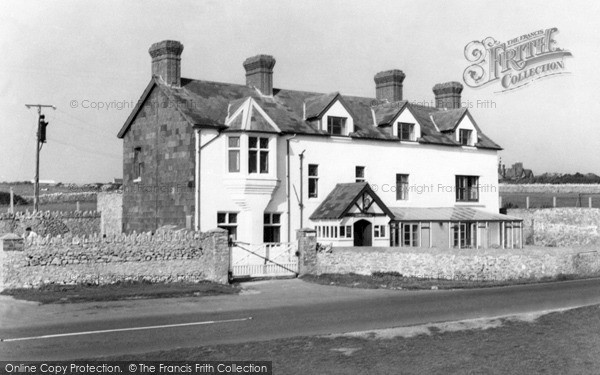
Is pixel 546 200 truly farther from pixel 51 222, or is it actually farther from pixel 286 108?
pixel 51 222

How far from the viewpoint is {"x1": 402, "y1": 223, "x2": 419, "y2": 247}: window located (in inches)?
1521

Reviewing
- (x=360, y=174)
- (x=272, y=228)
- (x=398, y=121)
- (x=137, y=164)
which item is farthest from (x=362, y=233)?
(x=137, y=164)

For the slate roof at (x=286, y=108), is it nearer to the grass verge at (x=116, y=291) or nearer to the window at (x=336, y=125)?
the window at (x=336, y=125)

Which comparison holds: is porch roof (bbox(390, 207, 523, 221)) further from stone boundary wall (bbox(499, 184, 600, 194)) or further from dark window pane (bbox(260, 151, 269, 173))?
stone boundary wall (bbox(499, 184, 600, 194))

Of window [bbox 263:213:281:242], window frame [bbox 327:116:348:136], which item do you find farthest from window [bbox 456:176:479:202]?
window [bbox 263:213:281:242]

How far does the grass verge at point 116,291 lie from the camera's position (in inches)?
843

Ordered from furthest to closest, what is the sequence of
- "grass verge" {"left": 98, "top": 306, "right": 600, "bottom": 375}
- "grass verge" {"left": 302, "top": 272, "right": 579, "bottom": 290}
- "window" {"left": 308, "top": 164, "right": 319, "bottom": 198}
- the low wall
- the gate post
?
"window" {"left": 308, "top": 164, "right": 319, "bottom": 198} → the gate post → the low wall → "grass verge" {"left": 302, "top": 272, "right": 579, "bottom": 290} → "grass verge" {"left": 98, "top": 306, "right": 600, "bottom": 375}

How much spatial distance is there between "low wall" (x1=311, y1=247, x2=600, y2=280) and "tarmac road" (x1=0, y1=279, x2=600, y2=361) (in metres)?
2.77

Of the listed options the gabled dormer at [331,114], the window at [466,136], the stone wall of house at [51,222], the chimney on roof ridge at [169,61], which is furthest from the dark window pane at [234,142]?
the window at [466,136]

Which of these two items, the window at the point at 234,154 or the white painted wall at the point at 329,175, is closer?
the white painted wall at the point at 329,175

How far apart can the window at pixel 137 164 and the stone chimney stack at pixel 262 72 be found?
25.0ft

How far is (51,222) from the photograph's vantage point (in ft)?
137

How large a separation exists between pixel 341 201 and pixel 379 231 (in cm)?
272

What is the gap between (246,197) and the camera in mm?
33281
